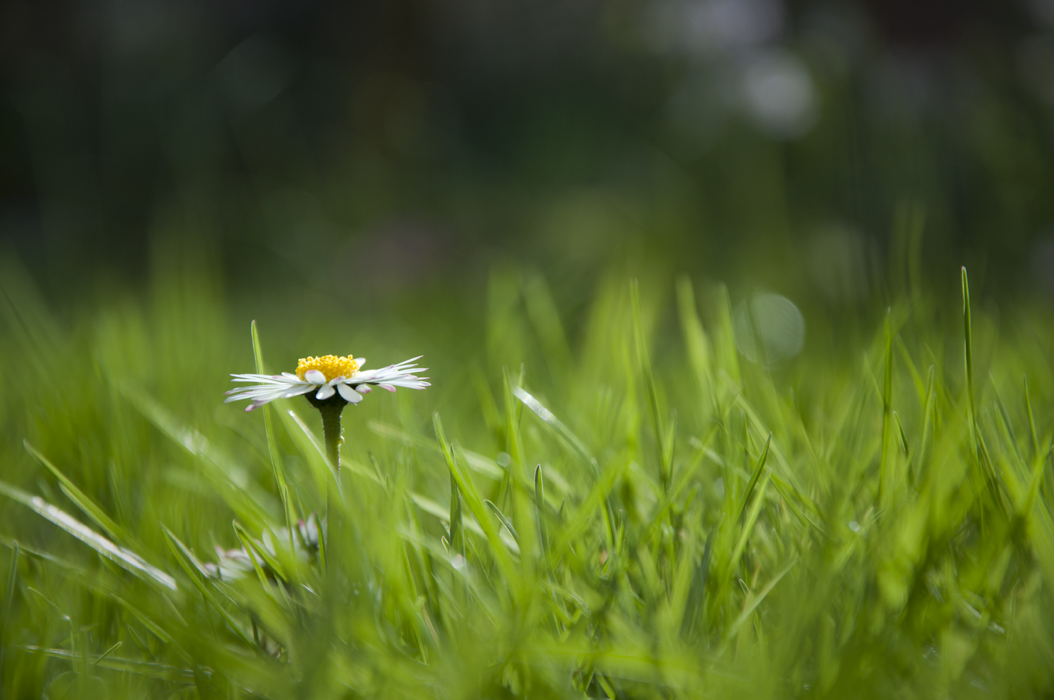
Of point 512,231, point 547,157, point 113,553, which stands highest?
point 113,553

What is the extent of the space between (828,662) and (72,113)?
2660 mm

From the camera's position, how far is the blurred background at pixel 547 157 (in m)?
1.19

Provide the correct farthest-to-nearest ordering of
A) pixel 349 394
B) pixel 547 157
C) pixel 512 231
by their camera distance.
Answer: pixel 547 157 → pixel 512 231 → pixel 349 394

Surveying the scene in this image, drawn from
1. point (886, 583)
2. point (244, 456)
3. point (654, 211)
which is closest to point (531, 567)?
point (886, 583)

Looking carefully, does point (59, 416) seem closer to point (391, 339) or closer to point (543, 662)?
point (543, 662)

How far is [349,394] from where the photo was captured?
329 millimetres

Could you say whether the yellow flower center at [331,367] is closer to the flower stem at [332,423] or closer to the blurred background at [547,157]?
the flower stem at [332,423]

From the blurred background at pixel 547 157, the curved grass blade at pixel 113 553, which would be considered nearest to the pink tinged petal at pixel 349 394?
the curved grass blade at pixel 113 553

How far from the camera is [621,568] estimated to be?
1.14 feet

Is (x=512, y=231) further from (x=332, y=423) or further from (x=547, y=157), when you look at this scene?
(x=332, y=423)

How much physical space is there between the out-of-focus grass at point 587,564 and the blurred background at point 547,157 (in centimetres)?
16

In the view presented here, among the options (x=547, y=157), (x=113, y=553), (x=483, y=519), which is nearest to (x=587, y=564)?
(x=483, y=519)

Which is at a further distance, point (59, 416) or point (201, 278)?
point (201, 278)

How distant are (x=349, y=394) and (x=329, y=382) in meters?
0.02
